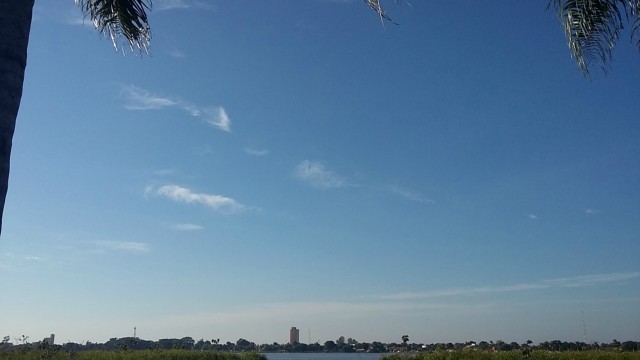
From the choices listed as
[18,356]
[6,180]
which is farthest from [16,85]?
[18,356]

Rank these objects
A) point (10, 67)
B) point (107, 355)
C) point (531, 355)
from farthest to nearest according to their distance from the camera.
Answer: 1. point (107, 355)
2. point (531, 355)
3. point (10, 67)

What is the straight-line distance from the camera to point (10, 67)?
191 inches

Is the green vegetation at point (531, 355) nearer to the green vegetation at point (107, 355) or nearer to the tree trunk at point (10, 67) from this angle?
the green vegetation at point (107, 355)

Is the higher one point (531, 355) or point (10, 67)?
point (10, 67)

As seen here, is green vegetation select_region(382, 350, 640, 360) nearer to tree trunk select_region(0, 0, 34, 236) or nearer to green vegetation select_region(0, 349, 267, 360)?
green vegetation select_region(0, 349, 267, 360)

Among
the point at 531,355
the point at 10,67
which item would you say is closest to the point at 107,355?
the point at 531,355

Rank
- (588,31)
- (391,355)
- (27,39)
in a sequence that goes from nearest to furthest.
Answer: (27,39), (588,31), (391,355)

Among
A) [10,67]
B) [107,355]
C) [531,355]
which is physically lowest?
[531,355]

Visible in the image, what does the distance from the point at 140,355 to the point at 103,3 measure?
2218cm

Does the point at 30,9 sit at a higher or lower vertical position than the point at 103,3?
lower

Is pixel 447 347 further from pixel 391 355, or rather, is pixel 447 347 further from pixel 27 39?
pixel 27 39

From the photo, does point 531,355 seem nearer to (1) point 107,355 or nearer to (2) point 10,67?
(1) point 107,355

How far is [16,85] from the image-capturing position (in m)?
4.90

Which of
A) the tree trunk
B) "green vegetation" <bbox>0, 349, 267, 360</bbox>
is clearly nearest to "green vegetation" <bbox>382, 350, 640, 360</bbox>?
"green vegetation" <bbox>0, 349, 267, 360</bbox>
